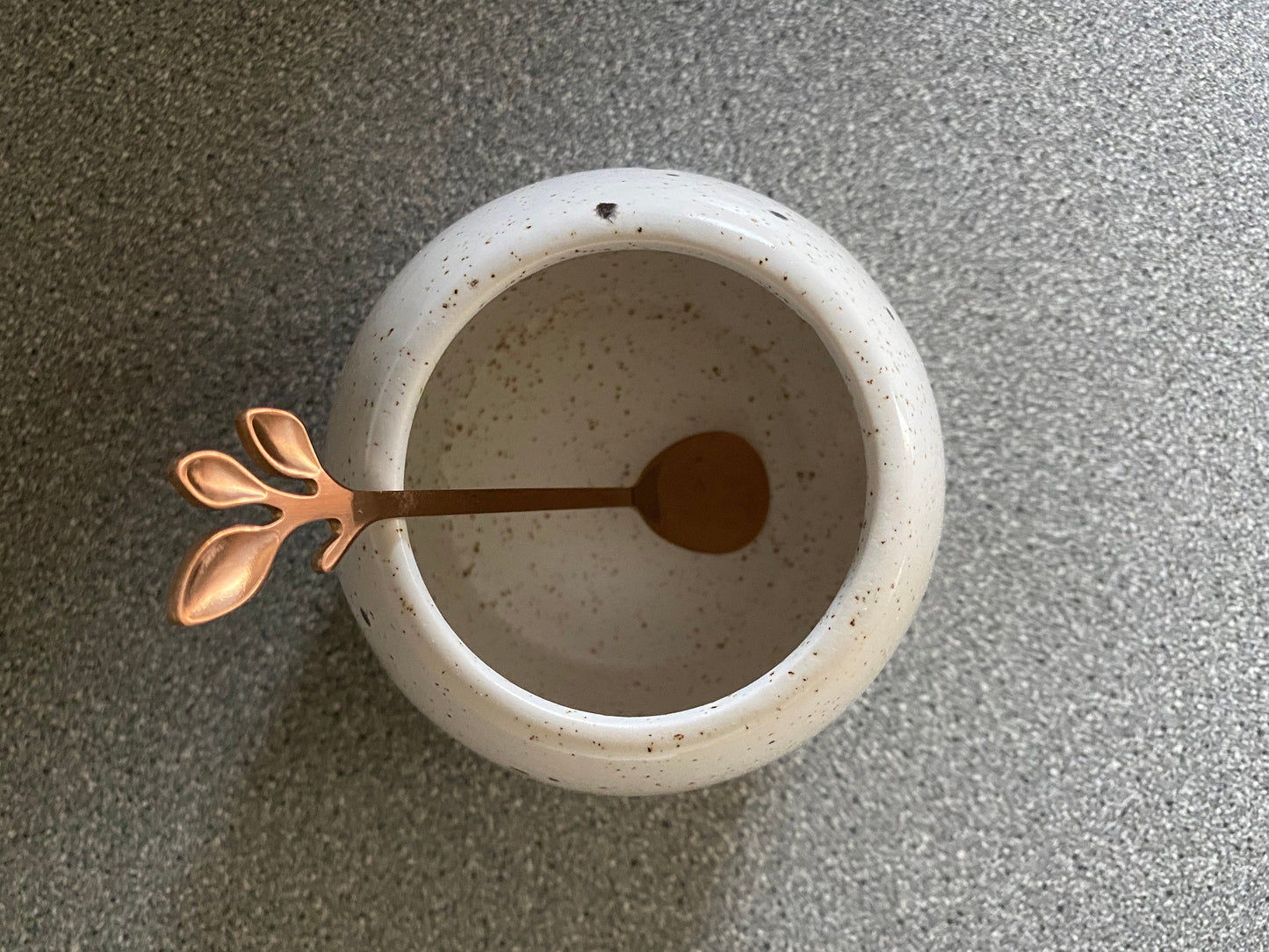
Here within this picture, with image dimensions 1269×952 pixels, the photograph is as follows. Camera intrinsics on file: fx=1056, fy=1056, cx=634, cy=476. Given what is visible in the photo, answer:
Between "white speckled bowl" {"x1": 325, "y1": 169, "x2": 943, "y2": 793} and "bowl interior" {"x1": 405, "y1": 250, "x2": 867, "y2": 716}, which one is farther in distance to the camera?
"bowl interior" {"x1": 405, "y1": 250, "x2": 867, "y2": 716}

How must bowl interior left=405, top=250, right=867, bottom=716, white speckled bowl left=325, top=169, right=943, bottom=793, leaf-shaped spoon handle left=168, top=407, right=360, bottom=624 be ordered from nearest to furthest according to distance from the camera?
leaf-shaped spoon handle left=168, top=407, right=360, bottom=624 < white speckled bowl left=325, top=169, right=943, bottom=793 < bowl interior left=405, top=250, right=867, bottom=716

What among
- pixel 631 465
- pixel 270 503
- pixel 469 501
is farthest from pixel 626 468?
pixel 270 503

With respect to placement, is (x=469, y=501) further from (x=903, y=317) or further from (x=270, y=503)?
(x=903, y=317)

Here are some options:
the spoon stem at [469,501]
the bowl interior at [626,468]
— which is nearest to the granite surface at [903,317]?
the bowl interior at [626,468]

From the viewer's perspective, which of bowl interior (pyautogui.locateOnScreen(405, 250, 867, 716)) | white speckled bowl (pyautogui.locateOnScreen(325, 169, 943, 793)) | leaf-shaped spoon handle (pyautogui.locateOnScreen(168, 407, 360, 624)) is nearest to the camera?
leaf-shaped spoon handle (pyautogui.locateOnScreen(168, 407, 360, 624))

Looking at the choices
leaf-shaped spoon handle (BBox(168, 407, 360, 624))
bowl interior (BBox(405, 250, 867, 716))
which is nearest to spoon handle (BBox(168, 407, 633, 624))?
leaf-shaped spoon handle (BBox(168, 407, 360, 624))

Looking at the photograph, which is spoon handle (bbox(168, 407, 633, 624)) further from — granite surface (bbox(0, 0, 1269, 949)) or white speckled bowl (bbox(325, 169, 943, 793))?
granite surface (bbox(0, 0, 1269, 949))

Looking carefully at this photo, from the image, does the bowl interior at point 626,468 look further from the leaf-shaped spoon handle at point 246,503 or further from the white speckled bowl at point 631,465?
the leaf-shaped spoon handle at point 246,503
